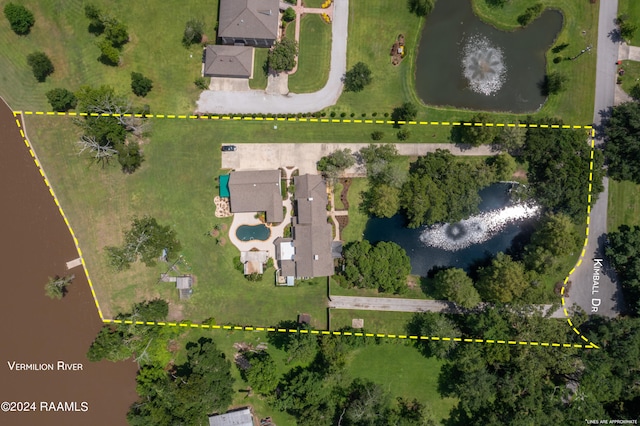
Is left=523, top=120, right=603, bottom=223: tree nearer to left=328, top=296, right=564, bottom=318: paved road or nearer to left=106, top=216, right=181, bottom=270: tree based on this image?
left=328, top=296, right=564, bottom=318: paved road

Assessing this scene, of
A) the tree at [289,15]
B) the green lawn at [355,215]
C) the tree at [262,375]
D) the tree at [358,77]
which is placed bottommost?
the tree at [262,375]

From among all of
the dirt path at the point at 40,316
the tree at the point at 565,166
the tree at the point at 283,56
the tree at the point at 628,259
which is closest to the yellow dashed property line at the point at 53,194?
the dirt path at the point at 40,316

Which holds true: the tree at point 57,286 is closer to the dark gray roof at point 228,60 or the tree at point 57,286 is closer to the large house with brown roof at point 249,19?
the dark gray roof at point 228,60

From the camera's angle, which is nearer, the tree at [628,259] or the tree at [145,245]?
the tree at [628,259]

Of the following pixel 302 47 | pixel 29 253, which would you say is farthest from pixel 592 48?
pixel 29 253

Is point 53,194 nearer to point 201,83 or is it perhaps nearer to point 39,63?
point 39,63
